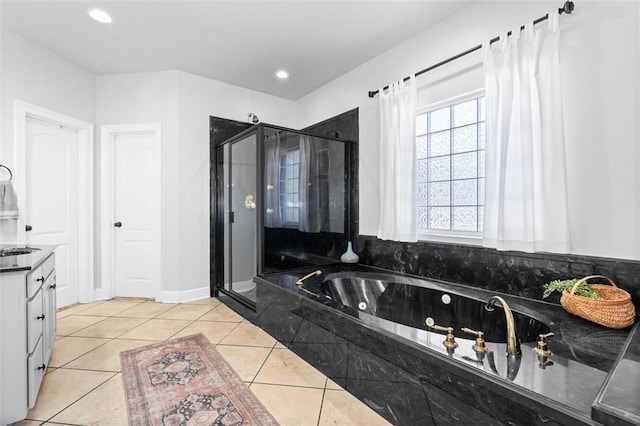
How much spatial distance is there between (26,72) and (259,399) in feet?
11.8

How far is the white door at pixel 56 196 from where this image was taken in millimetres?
3062

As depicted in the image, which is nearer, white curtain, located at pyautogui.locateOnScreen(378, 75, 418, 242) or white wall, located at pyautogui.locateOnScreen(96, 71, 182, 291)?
white curtain, located at pyautogui.locateOnScreen(378, 75, 418, 242)

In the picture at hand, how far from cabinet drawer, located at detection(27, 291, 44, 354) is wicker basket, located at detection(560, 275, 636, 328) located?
2860 millimetres

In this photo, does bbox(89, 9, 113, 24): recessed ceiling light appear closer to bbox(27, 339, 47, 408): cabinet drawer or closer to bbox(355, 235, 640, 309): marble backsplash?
bbox(27, 339, 47, 408): cabinet drawer

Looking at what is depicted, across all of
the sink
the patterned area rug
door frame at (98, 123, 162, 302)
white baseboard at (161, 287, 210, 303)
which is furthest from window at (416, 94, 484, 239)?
the sink

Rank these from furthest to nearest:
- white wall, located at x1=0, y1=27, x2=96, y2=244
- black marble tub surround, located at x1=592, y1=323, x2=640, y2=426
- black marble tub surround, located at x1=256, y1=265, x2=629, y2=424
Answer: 1. white wall, located at x1=0, y1=27, x2=96, y2=244
2. black marble tub surround, located at x1=256, y1=265, x2=629, y2=424
3. black marble tub surround, located at x1=592, y1=323, x2=640, y2=426

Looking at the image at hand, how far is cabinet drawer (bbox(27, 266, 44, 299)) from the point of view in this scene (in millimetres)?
1604

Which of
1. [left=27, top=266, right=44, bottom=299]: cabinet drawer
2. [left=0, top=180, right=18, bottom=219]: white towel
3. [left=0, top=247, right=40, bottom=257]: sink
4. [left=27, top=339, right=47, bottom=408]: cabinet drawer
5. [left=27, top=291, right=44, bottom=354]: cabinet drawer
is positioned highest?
[left=0, top=180, right=18, bottom=219]: white towel

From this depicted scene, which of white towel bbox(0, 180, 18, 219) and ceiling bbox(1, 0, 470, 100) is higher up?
ceiling bbox(1, 0, 470, 100)

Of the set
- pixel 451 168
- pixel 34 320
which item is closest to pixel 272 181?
pixel 451 168

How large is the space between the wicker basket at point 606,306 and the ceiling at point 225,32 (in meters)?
2.18

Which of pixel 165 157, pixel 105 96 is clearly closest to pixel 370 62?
pixel 165 157

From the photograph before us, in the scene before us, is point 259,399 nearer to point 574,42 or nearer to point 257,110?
point 574,42

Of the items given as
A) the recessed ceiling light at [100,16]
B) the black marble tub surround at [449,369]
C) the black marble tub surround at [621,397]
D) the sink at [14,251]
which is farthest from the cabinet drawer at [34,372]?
the recessed ceiling light at [100,16]
